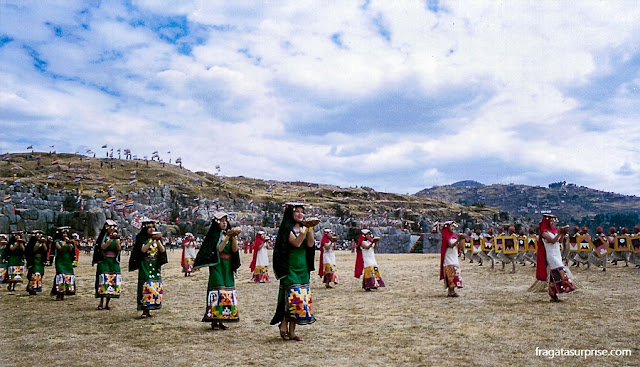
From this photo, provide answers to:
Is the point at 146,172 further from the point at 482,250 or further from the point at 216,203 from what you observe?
the point at 482,250

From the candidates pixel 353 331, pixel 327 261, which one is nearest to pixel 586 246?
pixel 327 261

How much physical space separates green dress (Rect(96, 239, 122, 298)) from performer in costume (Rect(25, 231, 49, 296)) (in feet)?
17.5

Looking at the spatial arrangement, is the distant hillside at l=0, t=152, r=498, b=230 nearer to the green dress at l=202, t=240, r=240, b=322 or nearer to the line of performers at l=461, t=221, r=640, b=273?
the line of performers at l=461, t=221, r=640, b=273

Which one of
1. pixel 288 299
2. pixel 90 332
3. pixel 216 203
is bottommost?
pixel 90 332

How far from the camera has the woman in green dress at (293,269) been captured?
7.74 m

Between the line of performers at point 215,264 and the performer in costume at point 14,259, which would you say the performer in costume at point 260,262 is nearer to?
the line of performers at point 215,264

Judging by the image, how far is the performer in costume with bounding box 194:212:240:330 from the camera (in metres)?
9.01

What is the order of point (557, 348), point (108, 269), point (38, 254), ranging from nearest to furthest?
point (557, 348) < point (108, 269) < point (38, 254)

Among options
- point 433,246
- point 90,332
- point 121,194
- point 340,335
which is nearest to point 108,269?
point 90,332

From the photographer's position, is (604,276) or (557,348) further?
(604,276)

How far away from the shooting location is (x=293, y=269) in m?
7.88

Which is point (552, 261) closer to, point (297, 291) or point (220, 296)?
point (297, 291)

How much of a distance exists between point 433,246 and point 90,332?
44.8m

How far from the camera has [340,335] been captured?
830 cm
